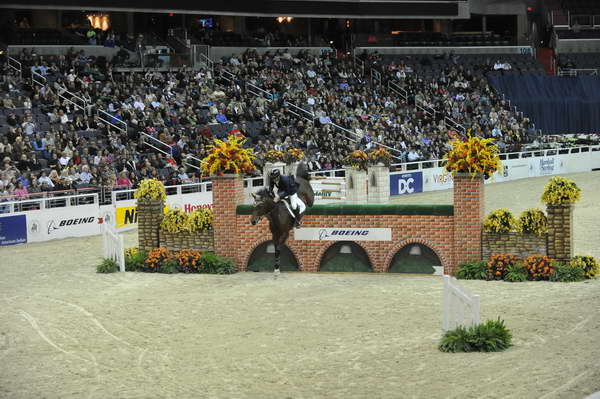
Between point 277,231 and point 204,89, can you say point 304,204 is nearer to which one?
point 277,231

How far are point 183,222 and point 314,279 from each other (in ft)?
12.5

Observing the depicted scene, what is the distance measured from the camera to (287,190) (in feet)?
78.1

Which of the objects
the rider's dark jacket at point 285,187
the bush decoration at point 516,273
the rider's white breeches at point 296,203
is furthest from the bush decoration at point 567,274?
the rider's dark jacket at point 285,187

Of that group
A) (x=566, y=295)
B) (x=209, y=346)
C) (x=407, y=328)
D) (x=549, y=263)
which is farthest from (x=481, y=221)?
(x=209, y=346)

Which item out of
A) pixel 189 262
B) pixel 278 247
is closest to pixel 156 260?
pixel 189 262

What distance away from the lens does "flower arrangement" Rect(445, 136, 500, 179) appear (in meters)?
23.2

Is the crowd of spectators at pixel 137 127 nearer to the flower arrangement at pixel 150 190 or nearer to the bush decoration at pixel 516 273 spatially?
the flower arrangement at pixel 150 190

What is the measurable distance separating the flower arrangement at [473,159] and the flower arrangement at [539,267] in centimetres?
229

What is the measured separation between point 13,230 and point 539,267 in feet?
52.9

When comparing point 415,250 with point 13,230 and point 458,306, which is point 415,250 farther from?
point 13,230

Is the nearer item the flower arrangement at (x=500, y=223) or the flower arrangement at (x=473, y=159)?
the flower arrangement at (x=500, y=223)

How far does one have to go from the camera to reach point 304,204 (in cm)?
2431

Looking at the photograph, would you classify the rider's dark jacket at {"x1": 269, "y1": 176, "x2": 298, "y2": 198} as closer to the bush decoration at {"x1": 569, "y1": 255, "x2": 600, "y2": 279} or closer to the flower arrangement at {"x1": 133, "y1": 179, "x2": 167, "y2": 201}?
the flower arrangement at {"x1": 133, "y1": 179, "x2": 167, "y2": 201}

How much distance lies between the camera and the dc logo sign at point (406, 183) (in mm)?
43031
